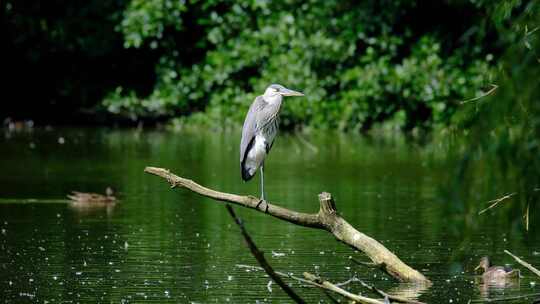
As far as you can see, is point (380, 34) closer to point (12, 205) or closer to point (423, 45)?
point (423, 45)

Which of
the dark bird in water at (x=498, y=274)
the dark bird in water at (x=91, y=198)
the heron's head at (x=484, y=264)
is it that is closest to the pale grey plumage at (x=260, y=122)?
the heron's head at (x=484, y=264)

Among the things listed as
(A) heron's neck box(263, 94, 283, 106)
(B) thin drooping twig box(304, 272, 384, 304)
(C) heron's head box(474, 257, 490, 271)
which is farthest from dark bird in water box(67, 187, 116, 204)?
(B) thin drooping twig box(304, 272, 384, 304)

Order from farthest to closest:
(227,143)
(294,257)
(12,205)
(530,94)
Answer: (227,143)
(12,205)
(294,257)
(530,94)

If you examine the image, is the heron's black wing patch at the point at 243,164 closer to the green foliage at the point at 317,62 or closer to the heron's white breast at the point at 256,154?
the heron's white breast at the point at 256,154

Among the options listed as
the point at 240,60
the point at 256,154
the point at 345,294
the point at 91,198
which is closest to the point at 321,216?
the point at 345,294

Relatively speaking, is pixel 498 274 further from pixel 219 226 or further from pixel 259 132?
pixel 219 226

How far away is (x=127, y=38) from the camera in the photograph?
75.6 ft

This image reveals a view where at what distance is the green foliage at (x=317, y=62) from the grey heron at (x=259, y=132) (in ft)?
44.0

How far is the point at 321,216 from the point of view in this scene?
289 inches

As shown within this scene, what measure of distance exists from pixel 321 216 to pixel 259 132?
73.7 inches

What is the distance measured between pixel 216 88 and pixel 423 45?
413 centimetres

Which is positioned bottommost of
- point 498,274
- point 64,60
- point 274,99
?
point 498,274

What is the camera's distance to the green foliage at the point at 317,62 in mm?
22703

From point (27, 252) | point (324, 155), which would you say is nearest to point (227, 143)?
point (324, 155)
